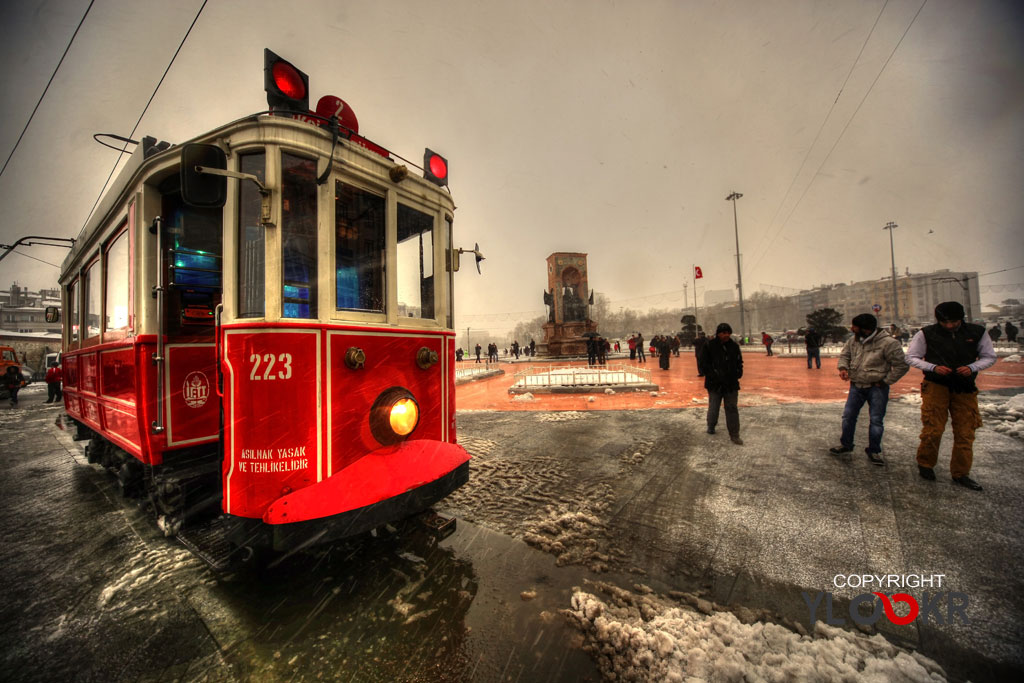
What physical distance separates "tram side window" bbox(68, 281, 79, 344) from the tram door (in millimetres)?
3510

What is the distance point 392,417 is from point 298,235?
4.73 ft

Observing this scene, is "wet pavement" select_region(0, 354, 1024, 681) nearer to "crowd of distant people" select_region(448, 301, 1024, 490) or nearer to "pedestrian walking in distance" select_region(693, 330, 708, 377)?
"crowd of distant people" select_region(448, 301, 1024, 490)

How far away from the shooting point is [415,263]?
3.40m

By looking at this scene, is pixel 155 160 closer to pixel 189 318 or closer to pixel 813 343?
pixel 189 318

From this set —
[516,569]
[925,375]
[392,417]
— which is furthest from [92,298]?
[925,375]

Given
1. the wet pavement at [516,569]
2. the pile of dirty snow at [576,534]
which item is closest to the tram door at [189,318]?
the wet pavement at [516,569]

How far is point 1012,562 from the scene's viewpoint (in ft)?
8.42

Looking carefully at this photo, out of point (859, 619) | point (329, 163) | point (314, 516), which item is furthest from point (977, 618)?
point (329, 163)

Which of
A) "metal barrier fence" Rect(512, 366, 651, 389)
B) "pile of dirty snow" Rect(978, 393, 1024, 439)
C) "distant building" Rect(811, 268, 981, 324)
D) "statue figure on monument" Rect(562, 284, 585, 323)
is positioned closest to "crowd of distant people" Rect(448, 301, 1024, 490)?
"pile of dirty snow" Rect(978, 393, 1024, 439)

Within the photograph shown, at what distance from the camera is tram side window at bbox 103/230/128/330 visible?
12.2 feet

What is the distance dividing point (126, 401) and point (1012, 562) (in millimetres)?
7273

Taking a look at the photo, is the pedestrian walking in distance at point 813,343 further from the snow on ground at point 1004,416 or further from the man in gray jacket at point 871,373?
the man in gray jacket at point 871,373

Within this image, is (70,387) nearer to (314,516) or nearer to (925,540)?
(314,516)

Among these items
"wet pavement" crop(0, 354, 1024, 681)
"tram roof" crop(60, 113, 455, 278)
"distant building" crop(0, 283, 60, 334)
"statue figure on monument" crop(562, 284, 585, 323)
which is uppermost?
"distant building" crop(0, 283, 60, 334)
